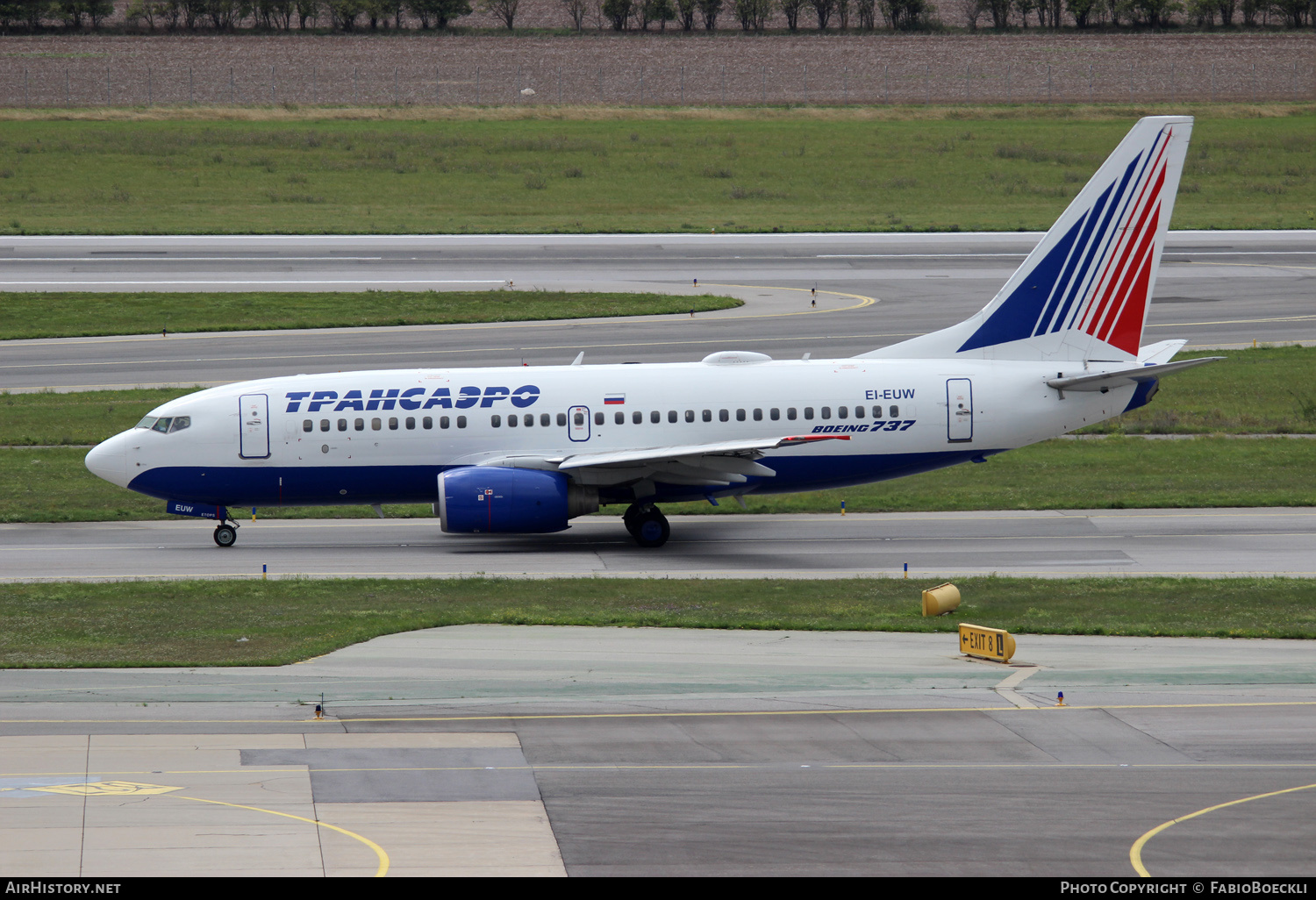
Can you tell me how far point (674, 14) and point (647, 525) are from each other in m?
111

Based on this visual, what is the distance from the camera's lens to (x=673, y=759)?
61.3ft

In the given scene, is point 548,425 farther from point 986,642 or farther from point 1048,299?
point 986,642

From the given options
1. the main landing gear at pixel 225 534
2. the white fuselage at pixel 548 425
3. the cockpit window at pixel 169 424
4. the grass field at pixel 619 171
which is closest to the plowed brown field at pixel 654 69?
the grass field at pixel 619 171

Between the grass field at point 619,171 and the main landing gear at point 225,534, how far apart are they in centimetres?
4928

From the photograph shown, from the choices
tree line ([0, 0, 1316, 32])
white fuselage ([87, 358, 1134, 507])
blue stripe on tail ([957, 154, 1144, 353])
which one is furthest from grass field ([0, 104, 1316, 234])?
white fuselage ([87, 358, 1134, 507])

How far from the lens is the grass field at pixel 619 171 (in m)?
86.0

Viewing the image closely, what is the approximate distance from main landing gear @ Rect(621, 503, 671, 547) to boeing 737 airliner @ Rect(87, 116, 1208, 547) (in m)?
0.05

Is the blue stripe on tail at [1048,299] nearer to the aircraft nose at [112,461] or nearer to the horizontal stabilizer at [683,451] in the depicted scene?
the horizontal stabilizer at [683,451]

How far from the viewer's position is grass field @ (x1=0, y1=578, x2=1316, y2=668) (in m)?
24.8

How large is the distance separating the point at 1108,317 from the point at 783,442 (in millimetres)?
9653

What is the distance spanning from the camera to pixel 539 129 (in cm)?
10956

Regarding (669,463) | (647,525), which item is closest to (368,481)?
(647,525)

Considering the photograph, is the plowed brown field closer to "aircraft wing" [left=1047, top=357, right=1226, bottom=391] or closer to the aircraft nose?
the aircraft nose

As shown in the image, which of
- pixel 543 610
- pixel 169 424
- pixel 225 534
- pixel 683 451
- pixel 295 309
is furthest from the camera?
pixel 295 309
